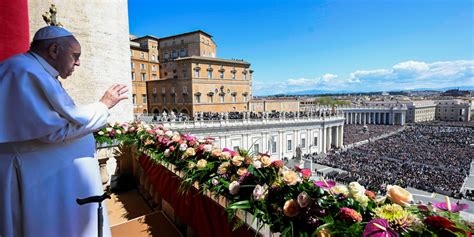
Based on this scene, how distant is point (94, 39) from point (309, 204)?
9.59 m

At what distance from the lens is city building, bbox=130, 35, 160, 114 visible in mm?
36375

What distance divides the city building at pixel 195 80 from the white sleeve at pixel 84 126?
3276 cm

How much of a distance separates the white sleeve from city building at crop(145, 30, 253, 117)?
32762 millimetres

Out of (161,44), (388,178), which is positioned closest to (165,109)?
(161,44)

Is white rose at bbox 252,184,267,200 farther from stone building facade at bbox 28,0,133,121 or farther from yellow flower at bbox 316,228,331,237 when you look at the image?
stone building facade at bbox 28,0,133,121

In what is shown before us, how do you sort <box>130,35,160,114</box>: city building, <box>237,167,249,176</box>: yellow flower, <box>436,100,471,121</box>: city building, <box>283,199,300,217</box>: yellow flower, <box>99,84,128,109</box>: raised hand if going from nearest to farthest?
<box>99,84,128,109</box>: raised hand, <box>283,199,300,217</box>: yellow flower, <box>237,167,249,176</box>: yellow flower, <box>130,35,160,114</box>: city building, <box>436,100,471,121</box>: city building

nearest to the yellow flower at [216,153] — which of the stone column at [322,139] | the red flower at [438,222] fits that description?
the red flower at [438,222]

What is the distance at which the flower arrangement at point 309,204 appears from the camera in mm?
1677

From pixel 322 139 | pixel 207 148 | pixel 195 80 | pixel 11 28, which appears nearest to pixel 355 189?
pixel 207 148

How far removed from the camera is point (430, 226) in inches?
65.5

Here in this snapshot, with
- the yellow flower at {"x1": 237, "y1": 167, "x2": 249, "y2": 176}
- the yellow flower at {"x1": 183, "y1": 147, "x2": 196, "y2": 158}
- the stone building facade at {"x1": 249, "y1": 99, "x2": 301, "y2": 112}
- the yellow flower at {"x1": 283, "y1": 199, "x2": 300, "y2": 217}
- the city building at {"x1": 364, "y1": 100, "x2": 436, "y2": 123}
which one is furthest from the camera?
the city building at {"x1": 364, "y1": 100, "x2": 436, "y2": 123}

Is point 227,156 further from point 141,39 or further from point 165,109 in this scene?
point 141,39

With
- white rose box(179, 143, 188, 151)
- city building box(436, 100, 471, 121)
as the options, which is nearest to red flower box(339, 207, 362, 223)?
white rose box(179, 143, 188, 151)

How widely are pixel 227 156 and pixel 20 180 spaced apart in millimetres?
2115
